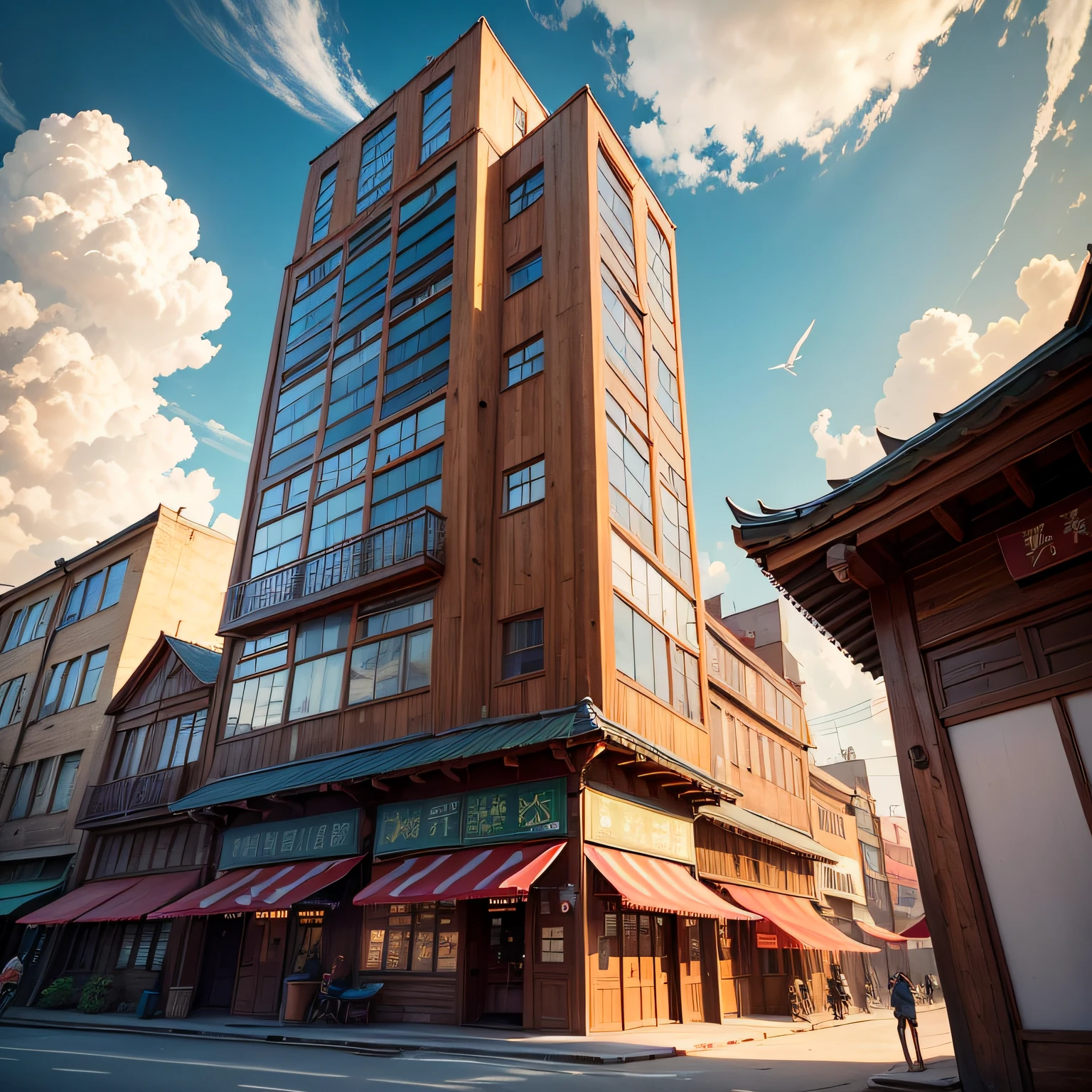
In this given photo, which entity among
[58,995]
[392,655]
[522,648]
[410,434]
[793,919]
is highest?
[410,434]

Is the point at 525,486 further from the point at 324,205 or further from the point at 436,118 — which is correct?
the point at 324,205

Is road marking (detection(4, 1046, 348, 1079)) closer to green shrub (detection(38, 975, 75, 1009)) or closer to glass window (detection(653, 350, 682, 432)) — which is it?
green shrub (detection(38, 975, 75, 1009))

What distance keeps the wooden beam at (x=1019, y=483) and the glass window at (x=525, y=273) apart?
664 inches

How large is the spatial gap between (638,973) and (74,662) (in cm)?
2765

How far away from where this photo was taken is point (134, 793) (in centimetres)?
2545

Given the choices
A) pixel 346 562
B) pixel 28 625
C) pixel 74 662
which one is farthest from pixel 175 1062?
pixel 28 625

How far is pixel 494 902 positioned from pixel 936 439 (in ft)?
41.9

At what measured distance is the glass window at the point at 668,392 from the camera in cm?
2458

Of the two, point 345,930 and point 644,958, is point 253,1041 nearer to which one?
point 345,930

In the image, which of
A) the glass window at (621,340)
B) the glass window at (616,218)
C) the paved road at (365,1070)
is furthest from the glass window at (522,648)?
the glass window at (616,218)

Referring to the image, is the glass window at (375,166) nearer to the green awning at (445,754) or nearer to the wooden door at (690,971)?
the green awning at (445,754)

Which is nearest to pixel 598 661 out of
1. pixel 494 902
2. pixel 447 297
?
pixel 494 902

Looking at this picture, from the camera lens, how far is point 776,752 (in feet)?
93.7

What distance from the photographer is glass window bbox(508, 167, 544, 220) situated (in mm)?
23328
